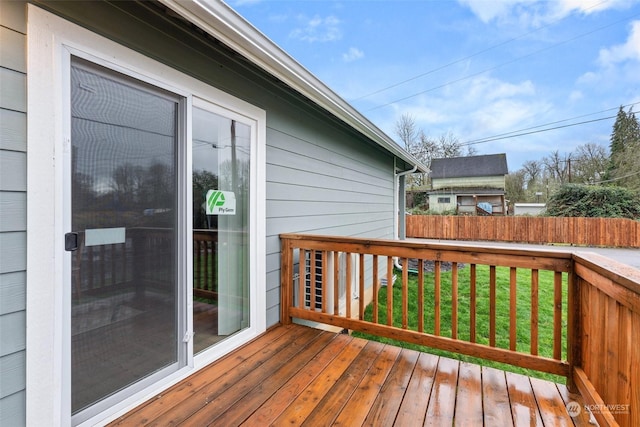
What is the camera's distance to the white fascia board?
149 cm

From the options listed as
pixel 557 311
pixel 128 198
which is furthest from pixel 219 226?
pixel 557 311

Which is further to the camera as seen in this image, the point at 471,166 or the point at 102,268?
the point at 471,166

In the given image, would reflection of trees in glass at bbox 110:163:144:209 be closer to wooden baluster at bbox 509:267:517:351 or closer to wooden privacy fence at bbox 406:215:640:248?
wooden baluster at bbox 509:267:517:351

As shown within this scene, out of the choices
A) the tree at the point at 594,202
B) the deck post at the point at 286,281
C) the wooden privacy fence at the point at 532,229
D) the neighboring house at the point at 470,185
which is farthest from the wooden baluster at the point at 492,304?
the neighboring house at the point at 470,185

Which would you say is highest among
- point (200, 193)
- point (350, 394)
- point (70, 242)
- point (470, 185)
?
point (470, 185)

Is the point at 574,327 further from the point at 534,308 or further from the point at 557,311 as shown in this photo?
the point at 534,308

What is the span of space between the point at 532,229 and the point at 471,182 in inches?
337

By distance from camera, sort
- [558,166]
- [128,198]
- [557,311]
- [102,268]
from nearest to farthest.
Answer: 1. [102,268]
2. [128,198]
3. [557,311]
4. [558,166]

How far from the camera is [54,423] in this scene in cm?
132

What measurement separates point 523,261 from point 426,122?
23.3 m

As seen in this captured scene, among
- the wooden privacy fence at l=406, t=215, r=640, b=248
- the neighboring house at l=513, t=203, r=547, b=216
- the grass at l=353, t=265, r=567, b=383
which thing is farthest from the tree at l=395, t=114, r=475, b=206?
the grass at l=353, t=265, r=567, b=383

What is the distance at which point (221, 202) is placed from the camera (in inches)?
88.1

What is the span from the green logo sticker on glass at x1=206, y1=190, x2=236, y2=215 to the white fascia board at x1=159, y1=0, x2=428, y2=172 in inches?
38.5

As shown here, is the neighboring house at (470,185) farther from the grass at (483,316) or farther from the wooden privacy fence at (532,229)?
the grass at (483,316)
